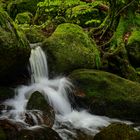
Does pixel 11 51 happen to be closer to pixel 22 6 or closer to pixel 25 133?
pixel 25 133

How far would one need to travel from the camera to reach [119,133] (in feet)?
21.0

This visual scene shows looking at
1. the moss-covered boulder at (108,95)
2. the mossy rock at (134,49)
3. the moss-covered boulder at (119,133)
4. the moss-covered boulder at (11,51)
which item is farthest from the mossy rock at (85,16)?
the moss-covered boulder at (119,133)

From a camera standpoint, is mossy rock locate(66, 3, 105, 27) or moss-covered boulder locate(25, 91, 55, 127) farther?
mossy rock locate(66, 3, 105, 27)

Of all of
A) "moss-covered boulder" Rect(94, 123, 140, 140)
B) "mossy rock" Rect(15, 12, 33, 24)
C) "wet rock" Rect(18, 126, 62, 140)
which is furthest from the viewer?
"mossy rock" Rect(15, 12, 33, 24)

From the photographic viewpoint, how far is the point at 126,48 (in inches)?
471

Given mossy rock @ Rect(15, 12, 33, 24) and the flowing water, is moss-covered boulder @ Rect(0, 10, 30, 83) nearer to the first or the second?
the flowing water

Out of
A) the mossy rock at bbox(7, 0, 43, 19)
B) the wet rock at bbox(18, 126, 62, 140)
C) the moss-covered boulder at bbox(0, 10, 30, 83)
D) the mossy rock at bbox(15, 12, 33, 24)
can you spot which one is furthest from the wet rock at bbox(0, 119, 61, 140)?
the mossy rock at bbox(7, 0, 43, 19)

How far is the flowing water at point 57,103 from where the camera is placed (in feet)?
26.3

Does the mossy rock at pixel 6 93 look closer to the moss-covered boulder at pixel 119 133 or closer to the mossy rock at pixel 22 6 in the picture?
the moss-covered boulder at pixel 119 133

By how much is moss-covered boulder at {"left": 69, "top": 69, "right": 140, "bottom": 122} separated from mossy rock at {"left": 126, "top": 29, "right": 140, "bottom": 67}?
8.30 ft

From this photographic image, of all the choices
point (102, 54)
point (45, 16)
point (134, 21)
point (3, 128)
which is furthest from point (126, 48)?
point (3, 128)

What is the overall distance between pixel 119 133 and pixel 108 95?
8.72 ft

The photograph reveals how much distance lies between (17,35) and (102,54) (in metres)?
3.41

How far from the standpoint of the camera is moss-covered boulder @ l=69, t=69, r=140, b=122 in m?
8.84
